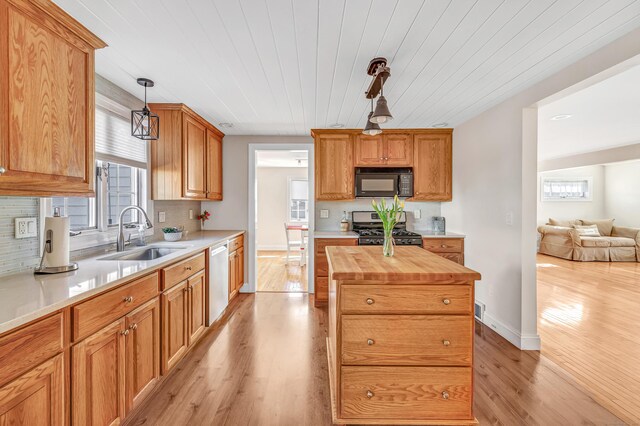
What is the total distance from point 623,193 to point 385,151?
785 centimetres

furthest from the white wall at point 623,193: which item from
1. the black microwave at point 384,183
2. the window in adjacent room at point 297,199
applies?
the window in adjacent room at point 297,199

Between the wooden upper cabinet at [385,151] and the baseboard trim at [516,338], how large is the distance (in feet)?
7.15

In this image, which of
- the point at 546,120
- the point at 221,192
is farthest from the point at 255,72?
the point at 546,120

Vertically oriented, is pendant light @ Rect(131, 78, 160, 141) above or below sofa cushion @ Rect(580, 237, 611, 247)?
above

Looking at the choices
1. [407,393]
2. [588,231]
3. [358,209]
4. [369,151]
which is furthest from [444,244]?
[588,231]

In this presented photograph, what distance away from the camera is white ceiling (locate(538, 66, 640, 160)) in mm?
2898

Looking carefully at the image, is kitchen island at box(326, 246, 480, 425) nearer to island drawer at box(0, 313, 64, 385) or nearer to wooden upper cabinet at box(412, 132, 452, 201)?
island drawer at box(0, 313, 64, 385)

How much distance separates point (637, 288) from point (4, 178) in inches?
271

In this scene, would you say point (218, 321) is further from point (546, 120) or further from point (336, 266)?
point (546, 120)

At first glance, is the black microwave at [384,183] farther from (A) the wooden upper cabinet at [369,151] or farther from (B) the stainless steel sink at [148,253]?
(B) the stainless steel sink at [148,253]

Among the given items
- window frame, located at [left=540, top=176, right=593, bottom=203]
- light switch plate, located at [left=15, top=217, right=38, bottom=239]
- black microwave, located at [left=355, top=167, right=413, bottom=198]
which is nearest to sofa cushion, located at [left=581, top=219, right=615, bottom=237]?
window frame, located at [left=540, top=176, right=593, bottom=203]

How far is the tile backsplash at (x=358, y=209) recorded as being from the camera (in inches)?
170

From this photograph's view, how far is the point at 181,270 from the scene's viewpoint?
2268 millimetres

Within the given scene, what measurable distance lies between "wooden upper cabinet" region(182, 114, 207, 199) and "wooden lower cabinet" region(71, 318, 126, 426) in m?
1.79
